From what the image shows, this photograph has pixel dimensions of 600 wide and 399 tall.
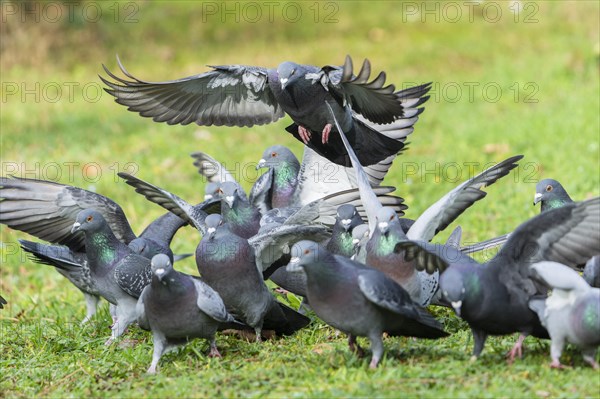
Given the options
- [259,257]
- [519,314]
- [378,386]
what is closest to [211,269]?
[259,257]

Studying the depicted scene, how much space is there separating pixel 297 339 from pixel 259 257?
0.63m

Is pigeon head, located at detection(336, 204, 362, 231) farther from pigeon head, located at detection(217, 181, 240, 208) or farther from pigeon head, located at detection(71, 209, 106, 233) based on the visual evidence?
pigeon head, located at detection(71, 209, 106, 233)

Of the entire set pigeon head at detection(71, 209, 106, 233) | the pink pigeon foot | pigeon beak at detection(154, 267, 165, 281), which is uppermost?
pigeon head at detection(71, 209, 106, 233)

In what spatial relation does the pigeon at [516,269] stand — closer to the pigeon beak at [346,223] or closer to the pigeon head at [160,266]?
the pigeon beak at [346,223]

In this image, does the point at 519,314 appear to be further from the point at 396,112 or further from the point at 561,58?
the point at 561,58

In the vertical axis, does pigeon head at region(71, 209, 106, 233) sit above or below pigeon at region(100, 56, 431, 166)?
below

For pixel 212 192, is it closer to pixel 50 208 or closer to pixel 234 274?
pixel 50 208

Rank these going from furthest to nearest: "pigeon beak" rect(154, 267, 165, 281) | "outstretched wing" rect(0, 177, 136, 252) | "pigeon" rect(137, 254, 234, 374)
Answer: "outstretched wing" rect(0, 177, 136, 252), "pigeon" rect(137, 254, 234, 374), "pigeon beak" rect(154, 267, 165, 281)

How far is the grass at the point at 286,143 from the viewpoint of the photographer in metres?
5.04

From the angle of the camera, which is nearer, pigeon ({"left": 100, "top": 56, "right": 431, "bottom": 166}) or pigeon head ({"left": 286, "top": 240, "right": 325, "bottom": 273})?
pigeon head ({"left": 286, "top": 240, "right": 325, "bottom": 273})

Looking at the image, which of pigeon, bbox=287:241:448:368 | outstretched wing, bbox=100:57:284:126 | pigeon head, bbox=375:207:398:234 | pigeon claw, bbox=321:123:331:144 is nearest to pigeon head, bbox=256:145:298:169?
outstretched wing, bbox=100:57:284:126

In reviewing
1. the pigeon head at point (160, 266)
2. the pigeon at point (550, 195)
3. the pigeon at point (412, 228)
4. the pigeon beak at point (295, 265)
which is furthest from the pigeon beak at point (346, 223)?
the pigeon at point (550, 195)

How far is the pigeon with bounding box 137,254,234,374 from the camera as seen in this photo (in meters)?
5.35

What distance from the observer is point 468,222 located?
8961 millimetres
